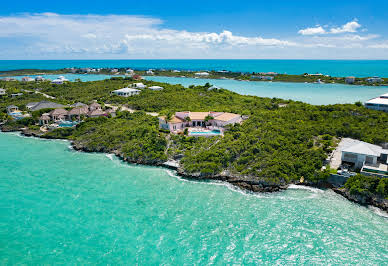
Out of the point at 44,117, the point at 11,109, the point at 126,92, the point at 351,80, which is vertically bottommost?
the point at 44,117

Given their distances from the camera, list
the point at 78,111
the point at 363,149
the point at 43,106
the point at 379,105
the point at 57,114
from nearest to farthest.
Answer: the point at 363,149 < the point at 379,105 < the point at 57,114 < the point at 78,111 < the point at 43,106

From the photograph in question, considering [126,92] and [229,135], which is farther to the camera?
[126,92]

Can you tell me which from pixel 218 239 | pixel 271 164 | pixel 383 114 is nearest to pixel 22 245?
pixel 218 239

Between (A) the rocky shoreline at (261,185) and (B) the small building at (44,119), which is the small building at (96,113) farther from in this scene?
(A) the rocky shoreline at (261,185)

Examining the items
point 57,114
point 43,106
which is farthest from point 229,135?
point 43,106

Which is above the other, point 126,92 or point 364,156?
point 126,92

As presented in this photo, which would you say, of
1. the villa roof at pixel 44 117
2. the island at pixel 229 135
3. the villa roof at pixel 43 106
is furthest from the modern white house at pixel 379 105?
the villa roof at pixel 43 106

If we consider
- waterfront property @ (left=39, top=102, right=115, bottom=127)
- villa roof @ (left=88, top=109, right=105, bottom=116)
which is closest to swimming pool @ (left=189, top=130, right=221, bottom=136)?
waterfront property @ (left=39, top=102, right=115, bottom=127)

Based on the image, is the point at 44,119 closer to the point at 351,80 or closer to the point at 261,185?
the point at 261,185
